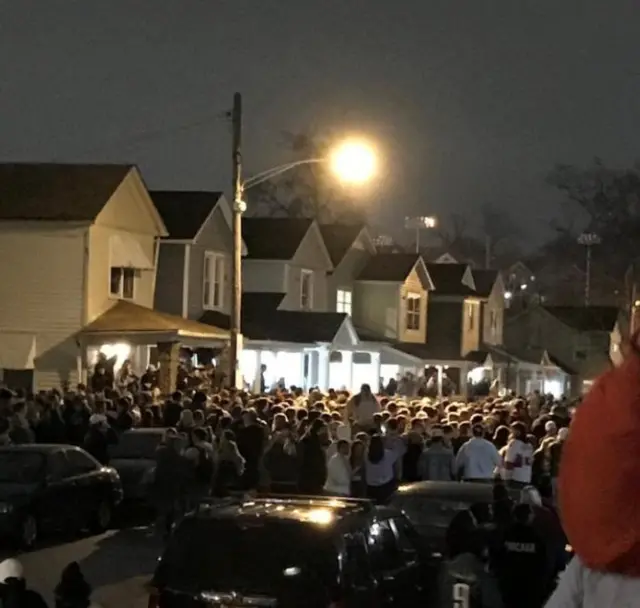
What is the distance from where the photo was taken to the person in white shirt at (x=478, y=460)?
59.8 feet

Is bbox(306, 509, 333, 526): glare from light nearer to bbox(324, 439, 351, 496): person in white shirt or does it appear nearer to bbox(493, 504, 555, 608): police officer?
bbox(493, 504, 555, 608): police officer

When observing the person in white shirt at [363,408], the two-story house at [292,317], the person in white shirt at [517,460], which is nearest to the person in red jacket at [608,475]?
the person in white shirt at [517,460]

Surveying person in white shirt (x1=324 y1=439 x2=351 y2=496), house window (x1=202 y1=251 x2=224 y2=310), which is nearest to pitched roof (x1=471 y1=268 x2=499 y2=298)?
house window (x1=202 y1=251 x2=224 y2=310)

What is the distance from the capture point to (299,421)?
21109 millimetres

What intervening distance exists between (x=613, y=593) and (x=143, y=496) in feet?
63.9

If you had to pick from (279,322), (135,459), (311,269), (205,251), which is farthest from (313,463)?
(311,269)

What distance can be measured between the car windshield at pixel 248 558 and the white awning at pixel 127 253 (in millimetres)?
29728

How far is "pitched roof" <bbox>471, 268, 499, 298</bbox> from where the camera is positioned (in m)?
66.9

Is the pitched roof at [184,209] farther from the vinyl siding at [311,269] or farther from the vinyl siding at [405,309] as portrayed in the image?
the vinyl siding at [405,309]

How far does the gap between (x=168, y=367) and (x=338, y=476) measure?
15718 mm

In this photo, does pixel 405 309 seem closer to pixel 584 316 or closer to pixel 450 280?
pixel 450 280

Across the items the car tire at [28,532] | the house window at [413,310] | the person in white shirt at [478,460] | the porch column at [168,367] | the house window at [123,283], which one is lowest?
the car tire at [28,532]

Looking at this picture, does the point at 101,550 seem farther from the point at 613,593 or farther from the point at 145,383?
the point at 613,593

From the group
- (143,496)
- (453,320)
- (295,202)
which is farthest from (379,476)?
(295,202)
